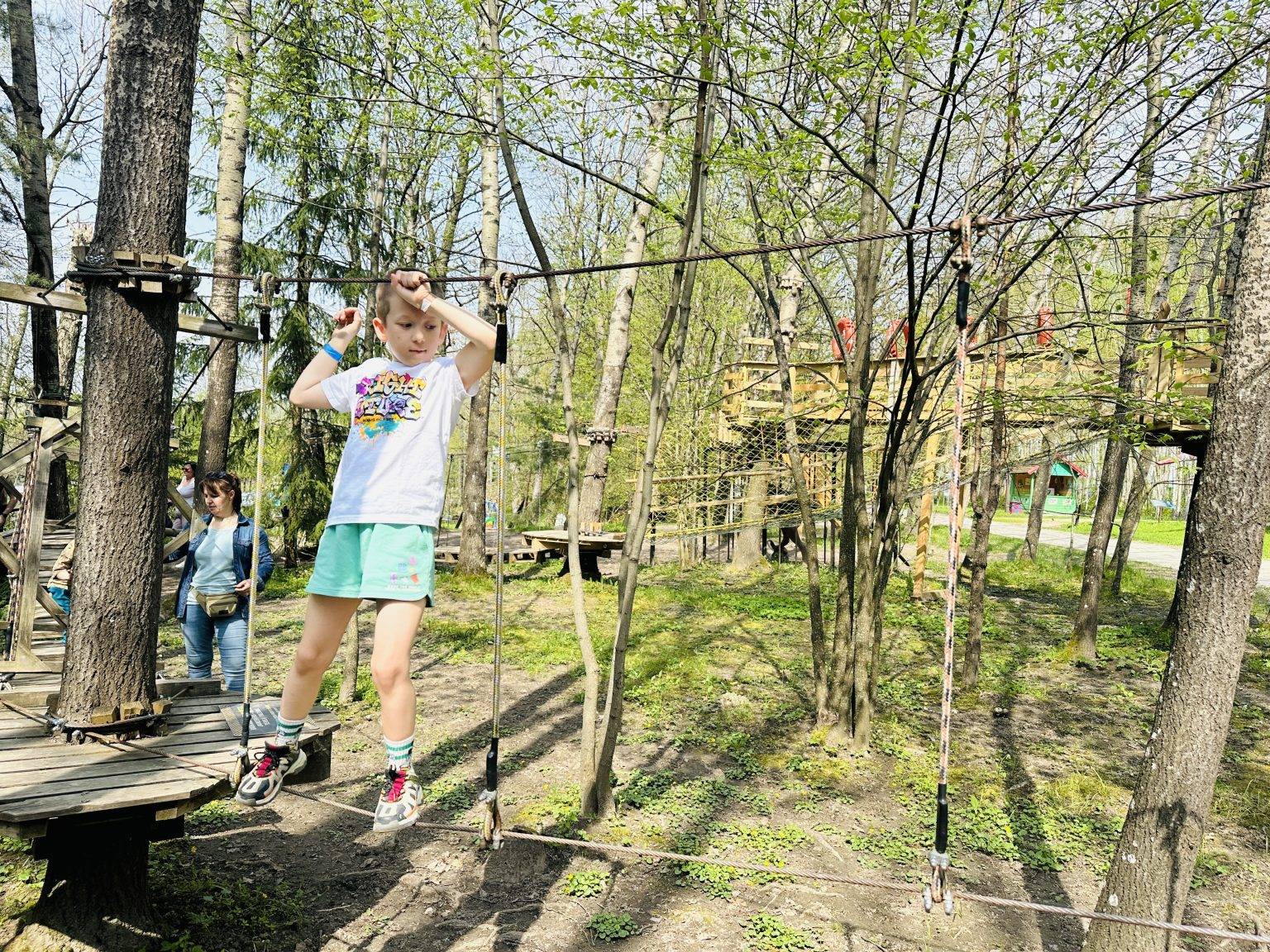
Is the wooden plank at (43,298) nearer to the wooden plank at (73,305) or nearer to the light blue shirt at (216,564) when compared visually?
the wooden plank at (73,305)

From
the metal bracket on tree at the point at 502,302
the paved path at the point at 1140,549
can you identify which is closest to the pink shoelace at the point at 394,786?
the metal bracket on tree at the point at 502,302

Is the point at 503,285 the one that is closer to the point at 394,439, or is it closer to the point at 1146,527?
the point at 394,439

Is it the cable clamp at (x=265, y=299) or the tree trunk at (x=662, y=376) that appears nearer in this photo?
the cable clamp at (x=265, y=299)

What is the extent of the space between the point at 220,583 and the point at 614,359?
20.9ft

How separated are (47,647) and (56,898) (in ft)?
10.1

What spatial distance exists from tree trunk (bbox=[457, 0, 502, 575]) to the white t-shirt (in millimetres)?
420

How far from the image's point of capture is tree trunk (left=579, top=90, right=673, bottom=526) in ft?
26.7

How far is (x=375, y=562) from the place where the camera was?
7.88ft

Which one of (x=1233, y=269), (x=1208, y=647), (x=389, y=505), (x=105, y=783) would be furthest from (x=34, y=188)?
(x=1233, y=269)

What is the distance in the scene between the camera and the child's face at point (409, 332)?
2580 mm

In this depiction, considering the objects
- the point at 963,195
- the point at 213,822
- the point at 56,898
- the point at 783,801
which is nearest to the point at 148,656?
the point at 56,898

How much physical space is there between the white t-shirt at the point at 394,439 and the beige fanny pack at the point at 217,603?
8.42ft

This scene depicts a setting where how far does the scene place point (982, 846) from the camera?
4715 mm

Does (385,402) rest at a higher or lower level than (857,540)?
higher
